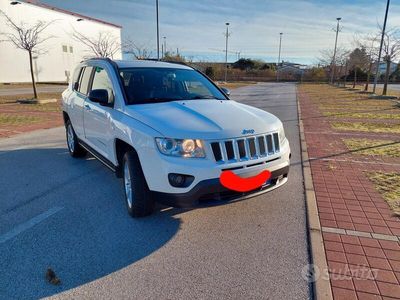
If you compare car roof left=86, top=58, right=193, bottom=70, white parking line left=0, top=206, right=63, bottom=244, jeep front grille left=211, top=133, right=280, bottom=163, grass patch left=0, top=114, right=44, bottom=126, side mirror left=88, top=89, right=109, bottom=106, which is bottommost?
white parking line left=0, top=206, right=63, bottom=244

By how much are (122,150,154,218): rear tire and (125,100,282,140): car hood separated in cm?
48

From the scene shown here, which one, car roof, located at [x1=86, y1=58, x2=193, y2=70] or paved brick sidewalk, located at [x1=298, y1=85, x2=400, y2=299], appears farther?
Result: car roof, located at [x1=86, y1=58, x2=193, y2=70]

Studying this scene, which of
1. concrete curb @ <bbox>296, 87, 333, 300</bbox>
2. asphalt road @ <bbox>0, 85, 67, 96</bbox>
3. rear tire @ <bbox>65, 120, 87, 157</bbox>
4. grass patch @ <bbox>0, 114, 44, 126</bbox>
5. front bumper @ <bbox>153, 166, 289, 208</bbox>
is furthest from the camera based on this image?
asphalt road @ <bbox>0, 85, 67, 96</bbox>

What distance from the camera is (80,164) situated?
5762 mm

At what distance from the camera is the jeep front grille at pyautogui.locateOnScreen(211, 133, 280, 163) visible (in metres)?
3.08

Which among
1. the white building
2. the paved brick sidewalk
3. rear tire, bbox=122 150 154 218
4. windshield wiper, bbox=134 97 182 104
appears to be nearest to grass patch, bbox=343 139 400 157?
the paved brick sidewalk

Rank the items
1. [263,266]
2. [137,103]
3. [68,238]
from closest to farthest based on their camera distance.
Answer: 1. [263,266]
2. [68,238]
3. [137,103]

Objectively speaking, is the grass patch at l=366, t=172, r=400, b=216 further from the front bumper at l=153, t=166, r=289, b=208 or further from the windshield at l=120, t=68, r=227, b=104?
the windshield at l=120, t=68, r=227, b=104

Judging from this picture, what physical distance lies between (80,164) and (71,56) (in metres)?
43.0

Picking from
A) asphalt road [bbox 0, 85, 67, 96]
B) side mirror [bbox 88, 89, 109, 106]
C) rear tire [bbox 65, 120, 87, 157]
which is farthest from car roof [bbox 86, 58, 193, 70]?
asphalt road [bbox 0, 85, 67, 96]

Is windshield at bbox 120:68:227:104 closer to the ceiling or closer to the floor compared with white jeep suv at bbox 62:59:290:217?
closer to the ceiling

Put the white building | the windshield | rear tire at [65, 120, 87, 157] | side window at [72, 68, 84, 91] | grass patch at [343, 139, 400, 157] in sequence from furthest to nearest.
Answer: the white building, grass patch at [343, 139, 400, 157], rear tire at [65, 120, 87, 157], side window at [72, 68, 84, 91], the windshield

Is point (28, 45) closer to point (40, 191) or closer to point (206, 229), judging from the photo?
point (40, 191)

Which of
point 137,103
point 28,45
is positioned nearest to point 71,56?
point 28,45
